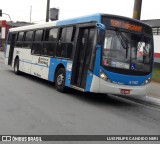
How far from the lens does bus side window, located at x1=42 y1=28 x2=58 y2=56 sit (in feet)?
46.4

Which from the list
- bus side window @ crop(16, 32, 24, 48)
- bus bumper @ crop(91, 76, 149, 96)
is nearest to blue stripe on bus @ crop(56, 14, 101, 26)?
bus bumper @ crop(91, 76, 149, 96)

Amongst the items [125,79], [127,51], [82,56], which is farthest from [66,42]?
[125,79]

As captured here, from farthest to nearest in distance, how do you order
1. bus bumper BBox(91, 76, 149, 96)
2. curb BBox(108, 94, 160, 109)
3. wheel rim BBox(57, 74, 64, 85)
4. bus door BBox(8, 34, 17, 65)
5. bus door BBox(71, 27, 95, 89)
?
bus door BBox(8, 34, 17, 65)
wheel rim BBox(57, 74, 64, 85)
curb BBox(108, 94, 160, 109)
bus door BBox(71, 27, 95, 89)
bus bumper BBox(91, 76, 149, 96)

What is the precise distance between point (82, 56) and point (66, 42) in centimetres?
139

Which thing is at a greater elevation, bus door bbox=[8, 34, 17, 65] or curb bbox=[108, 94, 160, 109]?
bus door bbox=[8, 34, 17, 65]

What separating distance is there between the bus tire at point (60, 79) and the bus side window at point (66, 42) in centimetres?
62

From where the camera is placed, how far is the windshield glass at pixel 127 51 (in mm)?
10859

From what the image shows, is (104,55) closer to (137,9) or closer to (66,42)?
(66,42)

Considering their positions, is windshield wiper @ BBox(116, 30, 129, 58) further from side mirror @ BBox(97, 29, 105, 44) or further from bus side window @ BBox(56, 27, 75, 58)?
bus side window @ BBox(56, 27, 75, 58)

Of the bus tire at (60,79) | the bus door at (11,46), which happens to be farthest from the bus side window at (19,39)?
the bus tire at (60,79)

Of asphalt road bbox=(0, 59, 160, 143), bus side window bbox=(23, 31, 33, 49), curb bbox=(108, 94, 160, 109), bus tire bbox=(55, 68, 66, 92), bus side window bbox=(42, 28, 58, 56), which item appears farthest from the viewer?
A: bus side window bbox=(23, 31, 33, 49)

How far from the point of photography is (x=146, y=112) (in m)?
10.5

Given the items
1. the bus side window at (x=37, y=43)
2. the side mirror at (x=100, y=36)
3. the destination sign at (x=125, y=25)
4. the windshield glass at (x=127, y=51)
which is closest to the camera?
the side mirror at (x=100, y=36)

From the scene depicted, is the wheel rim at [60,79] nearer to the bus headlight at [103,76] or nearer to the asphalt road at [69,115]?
the asphalt road at [69,115]
